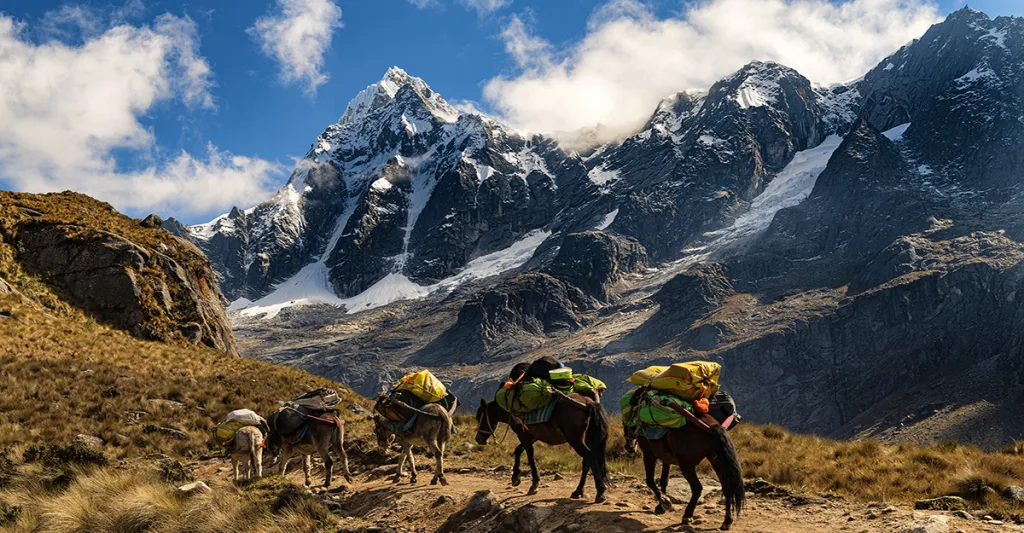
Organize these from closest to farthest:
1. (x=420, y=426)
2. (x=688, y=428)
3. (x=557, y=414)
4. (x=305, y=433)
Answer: (x=688, y=428), (x=557, y=414), (x=420, y=426), (x=305, y=433)

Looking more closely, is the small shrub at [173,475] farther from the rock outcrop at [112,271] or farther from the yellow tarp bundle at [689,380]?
the rock outcrop at [112,271]

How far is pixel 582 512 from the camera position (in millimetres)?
12438

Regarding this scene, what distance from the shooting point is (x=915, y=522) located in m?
10.9

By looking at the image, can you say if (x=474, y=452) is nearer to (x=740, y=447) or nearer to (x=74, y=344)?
(x=740, y=447)

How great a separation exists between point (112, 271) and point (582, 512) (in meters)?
35.3

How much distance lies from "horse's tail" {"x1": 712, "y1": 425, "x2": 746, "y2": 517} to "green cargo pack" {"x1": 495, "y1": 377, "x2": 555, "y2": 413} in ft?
14.3

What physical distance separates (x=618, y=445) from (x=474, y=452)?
4741mm

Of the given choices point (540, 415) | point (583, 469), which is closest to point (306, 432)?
point (540, 415)

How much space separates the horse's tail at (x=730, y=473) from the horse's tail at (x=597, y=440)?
265cm

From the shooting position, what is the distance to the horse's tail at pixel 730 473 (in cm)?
1155

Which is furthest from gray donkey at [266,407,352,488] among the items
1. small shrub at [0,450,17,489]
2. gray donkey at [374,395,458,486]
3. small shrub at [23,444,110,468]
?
small shrub at [0,450,17,489]

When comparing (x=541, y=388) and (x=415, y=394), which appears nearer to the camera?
(x=541, y=388)

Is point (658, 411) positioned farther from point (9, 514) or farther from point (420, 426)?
point (9, 514)

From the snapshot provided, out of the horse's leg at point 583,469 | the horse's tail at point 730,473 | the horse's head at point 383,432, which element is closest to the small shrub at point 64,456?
the horse's head at point 383,432
